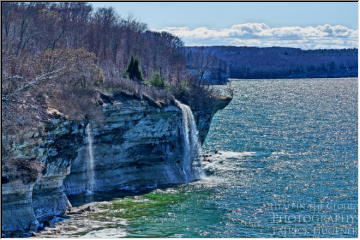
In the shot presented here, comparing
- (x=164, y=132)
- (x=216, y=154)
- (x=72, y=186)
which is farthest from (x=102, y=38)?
(x=72, y=186)

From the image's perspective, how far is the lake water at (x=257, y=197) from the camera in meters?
42.5

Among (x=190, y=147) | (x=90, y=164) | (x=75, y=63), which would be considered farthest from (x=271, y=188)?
(x=75, y=63)

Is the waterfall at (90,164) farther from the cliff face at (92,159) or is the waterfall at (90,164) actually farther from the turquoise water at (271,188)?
the turquoise water at (271,188)

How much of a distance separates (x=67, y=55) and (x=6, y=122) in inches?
511

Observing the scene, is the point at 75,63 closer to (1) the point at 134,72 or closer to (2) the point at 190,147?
(1) the point at 134,72

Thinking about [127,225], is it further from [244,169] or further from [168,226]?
[244,169]

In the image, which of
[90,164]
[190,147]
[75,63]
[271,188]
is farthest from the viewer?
[190,147]

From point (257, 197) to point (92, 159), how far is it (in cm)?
1287

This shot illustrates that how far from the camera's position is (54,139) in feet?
143

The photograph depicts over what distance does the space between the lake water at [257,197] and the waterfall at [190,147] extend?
4.94 ft

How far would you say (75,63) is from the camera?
1973 inches

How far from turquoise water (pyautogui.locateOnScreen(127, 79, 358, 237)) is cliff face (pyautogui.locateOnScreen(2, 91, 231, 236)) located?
384 cm

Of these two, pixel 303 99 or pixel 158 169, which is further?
pixel 303 99

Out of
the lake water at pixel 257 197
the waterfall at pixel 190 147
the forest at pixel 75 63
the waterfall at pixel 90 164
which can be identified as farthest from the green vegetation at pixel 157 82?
the waterfall at pixel 90 164
